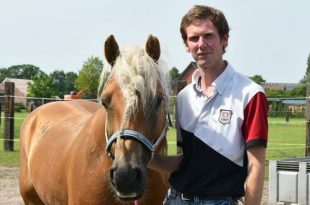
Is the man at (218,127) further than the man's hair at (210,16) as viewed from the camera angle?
No

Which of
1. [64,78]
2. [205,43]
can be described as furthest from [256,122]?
[64,78]

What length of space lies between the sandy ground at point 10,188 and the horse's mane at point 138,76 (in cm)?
418

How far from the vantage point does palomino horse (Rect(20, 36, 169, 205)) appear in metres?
2.29

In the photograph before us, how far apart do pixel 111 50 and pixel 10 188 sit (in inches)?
215

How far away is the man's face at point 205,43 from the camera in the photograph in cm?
229

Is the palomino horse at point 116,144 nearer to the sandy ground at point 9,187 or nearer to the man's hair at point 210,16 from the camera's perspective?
the man's hair at point 210,16

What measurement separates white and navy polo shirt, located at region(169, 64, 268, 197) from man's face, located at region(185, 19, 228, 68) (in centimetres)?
9

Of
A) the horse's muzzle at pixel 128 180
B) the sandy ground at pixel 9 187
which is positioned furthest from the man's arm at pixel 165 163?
the sandy ground at pixel 9 187

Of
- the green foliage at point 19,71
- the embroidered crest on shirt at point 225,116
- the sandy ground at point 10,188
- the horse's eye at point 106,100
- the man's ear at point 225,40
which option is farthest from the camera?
the green foliage at point 19,71

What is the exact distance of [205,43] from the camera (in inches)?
90.0

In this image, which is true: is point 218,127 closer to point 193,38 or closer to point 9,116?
point 193,38

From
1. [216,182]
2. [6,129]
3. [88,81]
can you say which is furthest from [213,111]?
[88,81]

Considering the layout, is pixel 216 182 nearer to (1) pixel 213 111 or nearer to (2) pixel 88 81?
(1) pixel 213 111

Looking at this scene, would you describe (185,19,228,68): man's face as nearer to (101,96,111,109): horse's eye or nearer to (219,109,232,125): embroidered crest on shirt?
(219,109,232,125): embroidered crest on shirt
